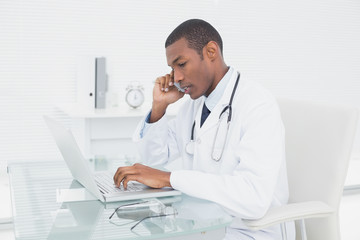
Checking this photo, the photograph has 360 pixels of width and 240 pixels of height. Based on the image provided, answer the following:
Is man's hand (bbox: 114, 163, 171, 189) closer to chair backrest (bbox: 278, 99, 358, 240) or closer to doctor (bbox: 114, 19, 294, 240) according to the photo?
doctor (bbox: 114, 19, 294, 240)

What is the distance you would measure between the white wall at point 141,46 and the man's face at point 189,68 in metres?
1.37

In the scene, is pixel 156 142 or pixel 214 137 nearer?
pixel 214 137

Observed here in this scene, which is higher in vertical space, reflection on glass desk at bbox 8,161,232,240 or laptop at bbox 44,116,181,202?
laptop at bbox 44,116,181,202

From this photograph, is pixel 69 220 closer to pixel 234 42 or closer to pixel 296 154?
pixel 296 154

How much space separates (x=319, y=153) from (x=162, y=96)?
0.60m

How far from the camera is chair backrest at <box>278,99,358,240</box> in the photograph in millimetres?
1498

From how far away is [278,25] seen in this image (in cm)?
366

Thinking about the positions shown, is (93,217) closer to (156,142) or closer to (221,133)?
(221,133)

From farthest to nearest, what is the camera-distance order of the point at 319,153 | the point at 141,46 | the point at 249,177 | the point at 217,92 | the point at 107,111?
the point at 141,46, the point at 107,111, the point at 217,92, the point at 319,153, the point at 249,177

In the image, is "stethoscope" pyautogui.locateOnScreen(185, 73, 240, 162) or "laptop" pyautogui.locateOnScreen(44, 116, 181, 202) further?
"stethoscope" pyautogui.locateOnScreen(185, 73, 240, 162)

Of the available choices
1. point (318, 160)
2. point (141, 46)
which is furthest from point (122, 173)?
point (141, 46)

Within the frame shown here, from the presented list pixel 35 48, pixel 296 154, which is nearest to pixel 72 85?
pixel 35 48

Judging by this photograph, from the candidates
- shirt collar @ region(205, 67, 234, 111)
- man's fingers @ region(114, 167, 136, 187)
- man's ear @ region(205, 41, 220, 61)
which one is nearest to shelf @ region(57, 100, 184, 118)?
shirt collar @ region(205, 67, 234, 111)

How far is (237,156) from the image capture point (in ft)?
4.71
